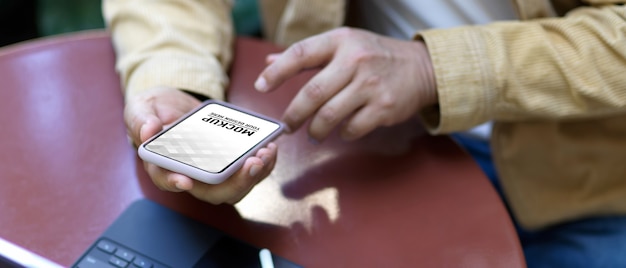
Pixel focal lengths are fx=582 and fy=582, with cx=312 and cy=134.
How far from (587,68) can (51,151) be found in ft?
2.00

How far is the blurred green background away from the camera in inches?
51.6

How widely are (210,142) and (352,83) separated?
0.18 meters

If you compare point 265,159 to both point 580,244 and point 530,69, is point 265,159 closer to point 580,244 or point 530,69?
point 530,69

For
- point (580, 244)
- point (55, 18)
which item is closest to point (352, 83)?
point (580, 244)

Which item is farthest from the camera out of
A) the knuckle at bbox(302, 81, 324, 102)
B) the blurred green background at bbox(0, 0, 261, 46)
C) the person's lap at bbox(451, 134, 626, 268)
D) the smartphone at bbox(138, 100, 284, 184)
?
the blurred green background at bbox(0, 0, 261, 46)

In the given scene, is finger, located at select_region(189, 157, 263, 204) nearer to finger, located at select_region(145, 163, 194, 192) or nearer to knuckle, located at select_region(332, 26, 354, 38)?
finger, located at select_region(145, 163, 194, 192)

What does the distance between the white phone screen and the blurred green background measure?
2.64 feet

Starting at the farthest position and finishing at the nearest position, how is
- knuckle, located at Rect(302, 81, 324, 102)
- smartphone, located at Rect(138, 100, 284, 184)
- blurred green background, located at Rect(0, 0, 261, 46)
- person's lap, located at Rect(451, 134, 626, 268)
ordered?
blurred green background, located at Rect(0, 0, 261, 46)
person's lap, located at Rect(451, 134, 626, 268)
knuckle, located at Rect(302, 81, 324, 102)
smartphone, located at Rect(138, 100, 284, 184)

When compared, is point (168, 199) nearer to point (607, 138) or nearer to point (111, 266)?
point (111, 266)

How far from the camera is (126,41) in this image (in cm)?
78

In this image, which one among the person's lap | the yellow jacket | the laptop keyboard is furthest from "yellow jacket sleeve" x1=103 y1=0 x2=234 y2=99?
the person's lap

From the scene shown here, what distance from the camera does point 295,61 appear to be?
635mm

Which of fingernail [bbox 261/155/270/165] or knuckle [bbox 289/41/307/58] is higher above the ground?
knuckle [bbox 289/41/307/58]

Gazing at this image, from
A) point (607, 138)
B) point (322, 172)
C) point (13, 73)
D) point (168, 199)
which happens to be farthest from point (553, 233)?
point (13, 73)
